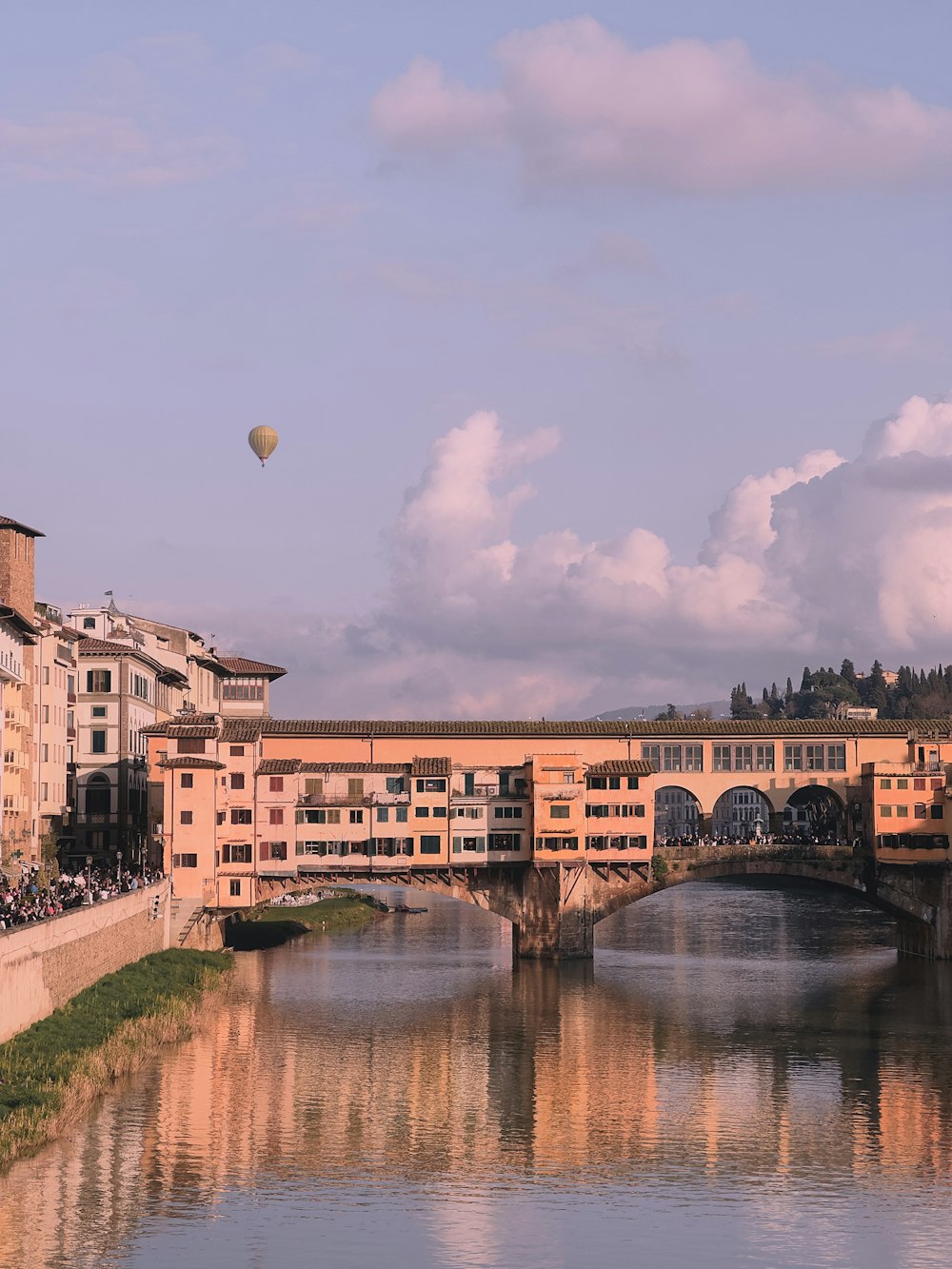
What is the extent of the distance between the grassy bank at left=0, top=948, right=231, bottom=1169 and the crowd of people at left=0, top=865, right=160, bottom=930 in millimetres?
3438

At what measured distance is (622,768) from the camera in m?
105

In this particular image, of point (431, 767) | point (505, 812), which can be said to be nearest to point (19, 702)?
point (431, 767)

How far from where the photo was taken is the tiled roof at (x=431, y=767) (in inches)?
4006

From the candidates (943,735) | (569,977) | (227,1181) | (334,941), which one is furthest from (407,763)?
(227,1181)

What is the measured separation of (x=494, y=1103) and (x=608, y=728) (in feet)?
166

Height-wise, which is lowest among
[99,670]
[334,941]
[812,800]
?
[334,941]

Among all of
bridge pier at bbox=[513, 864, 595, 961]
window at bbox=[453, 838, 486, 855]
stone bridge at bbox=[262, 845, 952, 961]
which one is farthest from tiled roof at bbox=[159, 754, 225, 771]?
bridge pier at bbox=[513, 864, 595, 961]

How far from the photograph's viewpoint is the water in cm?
4531

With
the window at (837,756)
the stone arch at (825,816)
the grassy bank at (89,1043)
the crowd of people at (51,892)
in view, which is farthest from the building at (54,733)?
the window at (837,756)

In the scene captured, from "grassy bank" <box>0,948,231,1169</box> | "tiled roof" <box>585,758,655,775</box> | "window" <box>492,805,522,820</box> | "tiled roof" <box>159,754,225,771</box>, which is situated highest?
"tiled roof" <box>159,754,225,771</box>

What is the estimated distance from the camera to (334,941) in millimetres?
122938

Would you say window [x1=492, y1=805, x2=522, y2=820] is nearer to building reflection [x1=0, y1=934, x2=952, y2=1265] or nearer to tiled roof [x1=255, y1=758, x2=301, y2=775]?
tiled roof [x1=255, y1=758, x2=301, y2=775]

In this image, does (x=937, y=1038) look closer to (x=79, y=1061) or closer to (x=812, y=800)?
(x=79, y=1061)

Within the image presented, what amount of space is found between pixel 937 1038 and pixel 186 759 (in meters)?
41.2
